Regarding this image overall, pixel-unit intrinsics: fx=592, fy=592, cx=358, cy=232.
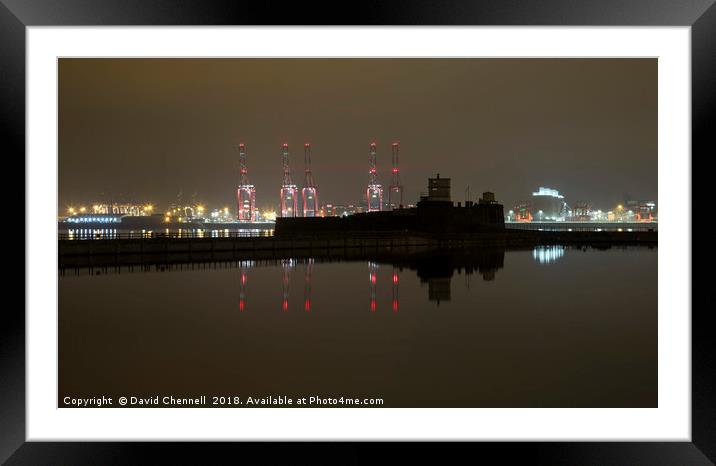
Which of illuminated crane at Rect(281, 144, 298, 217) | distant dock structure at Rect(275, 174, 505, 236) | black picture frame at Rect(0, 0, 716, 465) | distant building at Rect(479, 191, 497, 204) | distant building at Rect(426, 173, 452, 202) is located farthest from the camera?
illuminated crane at Rect(281, 144, 298, 217)

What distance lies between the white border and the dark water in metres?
1.06

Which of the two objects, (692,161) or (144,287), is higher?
(692,161)

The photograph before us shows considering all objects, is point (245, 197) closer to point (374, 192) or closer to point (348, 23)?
point (374, 192)

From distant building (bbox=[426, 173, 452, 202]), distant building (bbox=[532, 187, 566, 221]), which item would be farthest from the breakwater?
distant building (bbox=[532, 187, 566, 221])

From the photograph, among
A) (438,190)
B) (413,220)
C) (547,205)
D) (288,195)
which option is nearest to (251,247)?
(413,220)

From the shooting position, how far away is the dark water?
5594 millimetres

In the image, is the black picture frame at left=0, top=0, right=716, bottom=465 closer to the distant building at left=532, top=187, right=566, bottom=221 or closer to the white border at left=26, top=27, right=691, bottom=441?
the white border at left=26, top=27, right=691, bottom=441

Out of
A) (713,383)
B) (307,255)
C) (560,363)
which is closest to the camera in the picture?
(713,383)

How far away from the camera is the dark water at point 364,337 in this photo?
5.59m

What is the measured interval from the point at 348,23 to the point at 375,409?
2649mm

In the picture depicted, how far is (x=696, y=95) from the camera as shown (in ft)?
12.8

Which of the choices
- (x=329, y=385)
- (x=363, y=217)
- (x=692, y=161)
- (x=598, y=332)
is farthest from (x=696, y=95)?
(x=363, y=217)

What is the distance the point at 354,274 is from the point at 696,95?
11981 mm

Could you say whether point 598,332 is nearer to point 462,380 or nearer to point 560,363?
point 560,363
